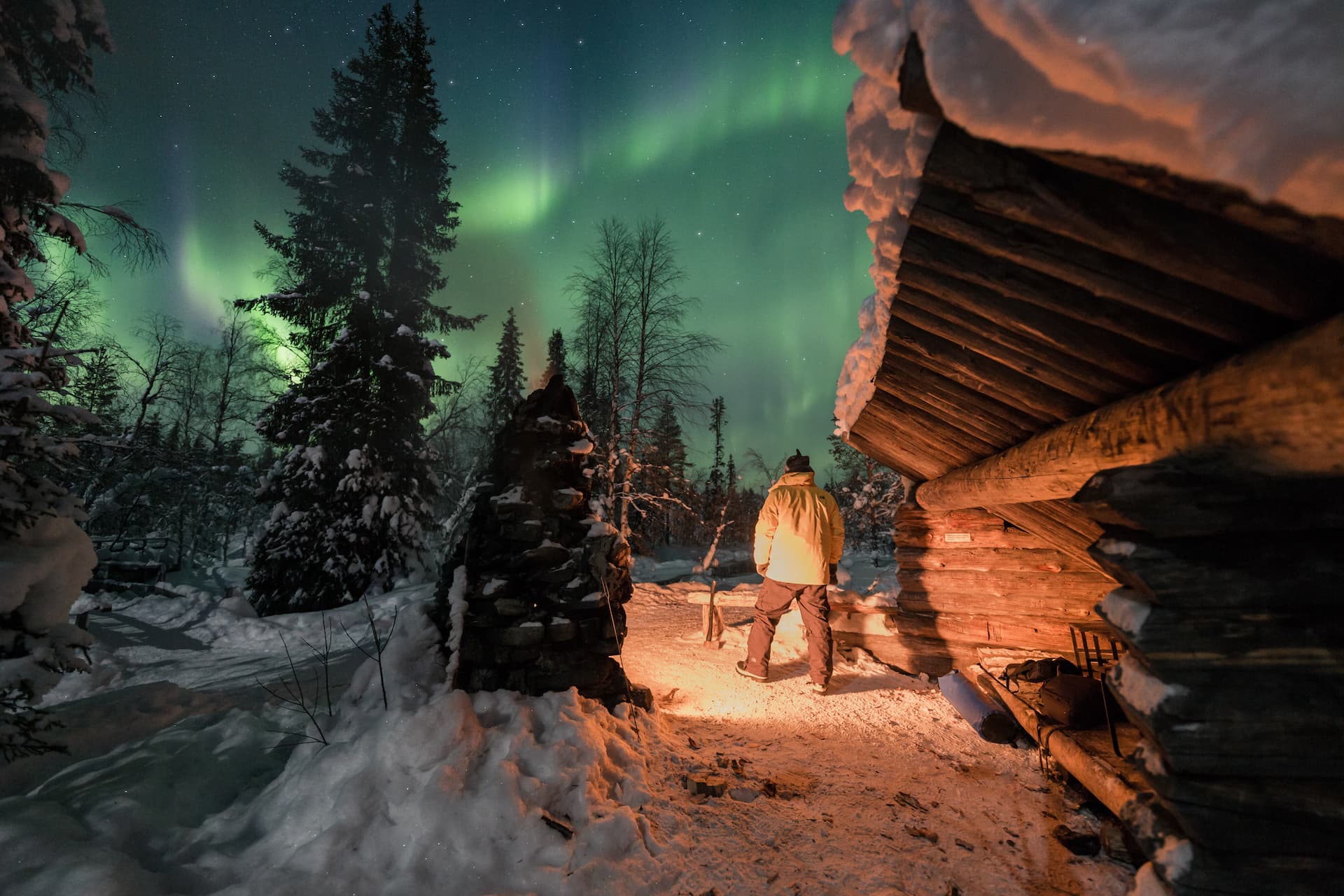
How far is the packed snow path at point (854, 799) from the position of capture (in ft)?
7.83

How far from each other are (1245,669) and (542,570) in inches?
154

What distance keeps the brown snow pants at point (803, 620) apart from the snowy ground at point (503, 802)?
A: 2.73ft

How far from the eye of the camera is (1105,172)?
3.81 ft

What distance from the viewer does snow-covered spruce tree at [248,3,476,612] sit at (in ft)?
33.1

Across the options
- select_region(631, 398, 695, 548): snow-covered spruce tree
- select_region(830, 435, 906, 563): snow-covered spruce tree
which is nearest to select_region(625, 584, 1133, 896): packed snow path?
select_region(631, 398, 695, 548): snow-covered spruce tree

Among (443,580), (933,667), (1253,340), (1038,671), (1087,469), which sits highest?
(1253,340)

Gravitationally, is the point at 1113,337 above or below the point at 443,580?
above

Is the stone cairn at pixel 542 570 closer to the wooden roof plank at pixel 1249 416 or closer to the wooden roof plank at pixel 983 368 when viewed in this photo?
the wooden roof plank at pixel 983 368

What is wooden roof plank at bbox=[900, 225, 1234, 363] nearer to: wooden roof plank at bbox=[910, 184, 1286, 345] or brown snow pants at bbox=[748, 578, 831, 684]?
wooden roof plank at bbox=[910, 184, 1286, 345]

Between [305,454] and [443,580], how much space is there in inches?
344

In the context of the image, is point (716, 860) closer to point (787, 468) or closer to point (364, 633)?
point (787, 468)

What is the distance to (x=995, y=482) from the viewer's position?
335cm

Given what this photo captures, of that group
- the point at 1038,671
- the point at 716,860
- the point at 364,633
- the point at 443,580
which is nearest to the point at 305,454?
the point at 364,633

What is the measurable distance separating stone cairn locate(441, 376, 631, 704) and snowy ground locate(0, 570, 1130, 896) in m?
0.29
